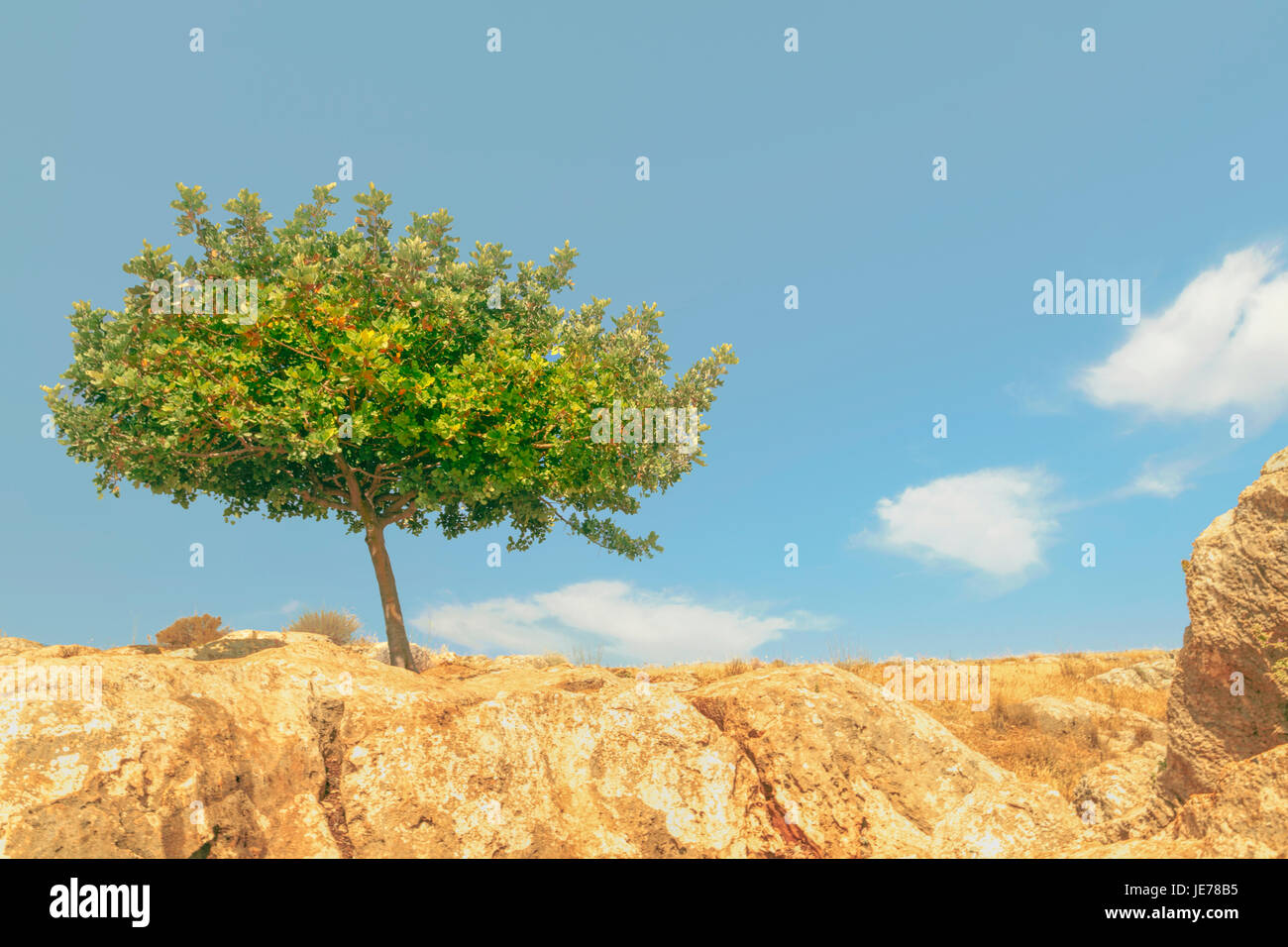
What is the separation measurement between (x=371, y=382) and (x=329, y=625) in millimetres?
17480

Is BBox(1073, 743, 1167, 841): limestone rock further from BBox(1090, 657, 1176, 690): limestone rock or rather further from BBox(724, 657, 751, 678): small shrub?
BBox(1090, 657, 1176, 690): limestone rock

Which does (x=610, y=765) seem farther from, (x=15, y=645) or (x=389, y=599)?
(x=15, y=645)

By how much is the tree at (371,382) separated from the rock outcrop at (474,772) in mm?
6492

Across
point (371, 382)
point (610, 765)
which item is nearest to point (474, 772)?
point (610, 765)

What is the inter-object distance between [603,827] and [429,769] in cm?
288

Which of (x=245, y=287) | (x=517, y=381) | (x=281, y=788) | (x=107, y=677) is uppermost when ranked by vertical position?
(x=245, y=287)

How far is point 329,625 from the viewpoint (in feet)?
107

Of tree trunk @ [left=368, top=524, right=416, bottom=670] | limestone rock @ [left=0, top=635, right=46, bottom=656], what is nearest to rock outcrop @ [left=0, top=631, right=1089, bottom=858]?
tree trunk @ [left=368, top=524, right=416, bottom=670]

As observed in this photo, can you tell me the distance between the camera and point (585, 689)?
16734mm

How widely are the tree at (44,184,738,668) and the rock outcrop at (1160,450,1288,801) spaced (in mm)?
12815

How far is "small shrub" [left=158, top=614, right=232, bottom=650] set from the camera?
2819 cm

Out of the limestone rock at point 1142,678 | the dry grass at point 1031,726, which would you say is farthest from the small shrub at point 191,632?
the limestone rock at point 1142,678
